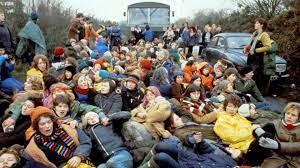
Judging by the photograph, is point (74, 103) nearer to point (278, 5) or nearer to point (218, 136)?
point (218, 136)

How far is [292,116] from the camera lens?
198 inches

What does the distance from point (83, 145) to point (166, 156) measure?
133 cm

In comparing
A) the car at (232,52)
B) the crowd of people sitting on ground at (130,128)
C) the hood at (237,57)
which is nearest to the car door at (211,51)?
the car at (232,52)

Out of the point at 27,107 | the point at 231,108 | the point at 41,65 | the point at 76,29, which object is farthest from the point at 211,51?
the point at 27,107

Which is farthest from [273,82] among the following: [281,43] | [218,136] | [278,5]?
[278,5]

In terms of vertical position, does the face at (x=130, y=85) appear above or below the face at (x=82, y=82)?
below

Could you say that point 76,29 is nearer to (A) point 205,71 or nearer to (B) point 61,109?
(A) point 205,71

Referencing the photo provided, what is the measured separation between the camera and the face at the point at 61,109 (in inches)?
220

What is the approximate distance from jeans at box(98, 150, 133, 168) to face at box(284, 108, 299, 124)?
202 centimetres

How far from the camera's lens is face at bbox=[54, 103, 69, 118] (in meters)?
5.60

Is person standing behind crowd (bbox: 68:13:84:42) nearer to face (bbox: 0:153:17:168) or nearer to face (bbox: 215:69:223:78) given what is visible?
face (bbox: 215:69:223:78)

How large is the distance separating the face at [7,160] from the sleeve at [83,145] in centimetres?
74

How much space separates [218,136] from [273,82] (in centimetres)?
732

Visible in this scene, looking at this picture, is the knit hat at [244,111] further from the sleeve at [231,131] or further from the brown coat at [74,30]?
the brown coat at [74,30]
